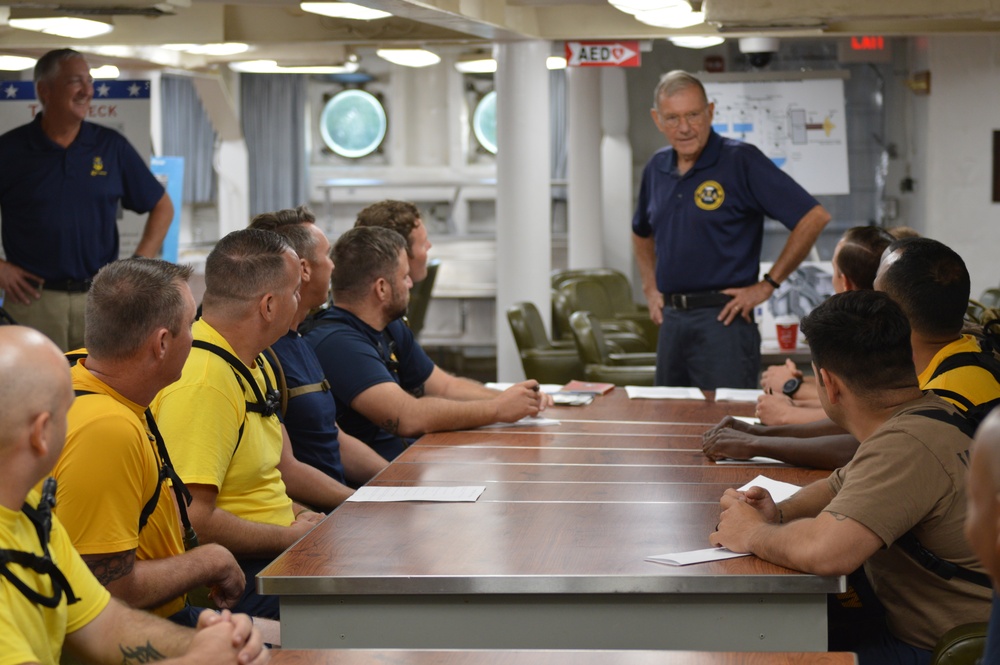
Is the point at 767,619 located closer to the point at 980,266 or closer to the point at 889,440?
the point at 889,440

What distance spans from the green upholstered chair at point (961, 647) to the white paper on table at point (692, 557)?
41 cm

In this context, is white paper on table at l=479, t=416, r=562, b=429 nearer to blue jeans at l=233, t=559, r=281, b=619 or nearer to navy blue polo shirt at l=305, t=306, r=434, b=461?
navy blue polo shirt at l=305, t=306, r=434, b=461

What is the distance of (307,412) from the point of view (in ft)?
12.2

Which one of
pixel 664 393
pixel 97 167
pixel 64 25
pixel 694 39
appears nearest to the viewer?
pixel 664 393

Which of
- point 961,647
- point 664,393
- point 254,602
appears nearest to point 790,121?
point 664,393

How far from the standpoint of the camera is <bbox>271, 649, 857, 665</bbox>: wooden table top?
1933 mm

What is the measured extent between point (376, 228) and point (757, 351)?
6.67 ft

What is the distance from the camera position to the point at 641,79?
511 inches

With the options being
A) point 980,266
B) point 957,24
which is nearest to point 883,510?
point 957,24

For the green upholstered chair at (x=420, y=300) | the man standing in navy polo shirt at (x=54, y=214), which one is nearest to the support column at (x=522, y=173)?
the green upholstered chair at (x=420, y=300)

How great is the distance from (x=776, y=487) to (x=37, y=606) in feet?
6.22

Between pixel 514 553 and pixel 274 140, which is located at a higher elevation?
pixel 274 140

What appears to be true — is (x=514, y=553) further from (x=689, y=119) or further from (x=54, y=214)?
(x=54, y=214)

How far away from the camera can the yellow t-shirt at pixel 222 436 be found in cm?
289
